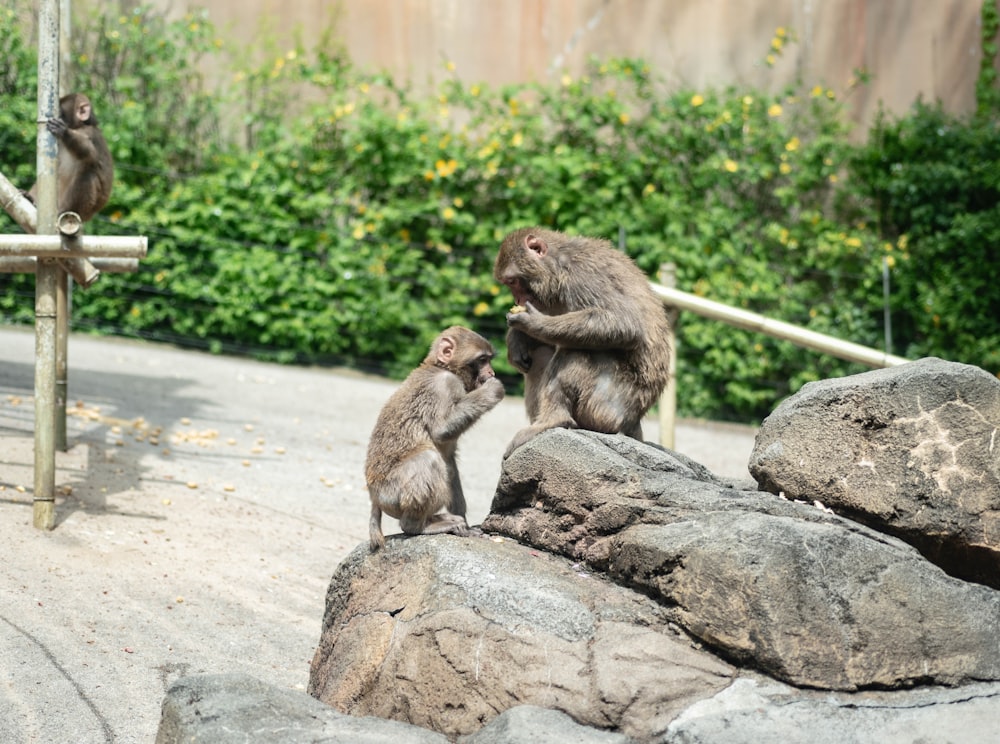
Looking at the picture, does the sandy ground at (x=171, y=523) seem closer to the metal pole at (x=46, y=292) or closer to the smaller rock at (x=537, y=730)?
the metal pole at (x=46, y=292)

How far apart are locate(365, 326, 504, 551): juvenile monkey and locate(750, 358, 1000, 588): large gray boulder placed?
1.54m

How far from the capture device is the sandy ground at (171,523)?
5.70 meters

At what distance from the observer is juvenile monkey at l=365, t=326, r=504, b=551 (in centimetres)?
529

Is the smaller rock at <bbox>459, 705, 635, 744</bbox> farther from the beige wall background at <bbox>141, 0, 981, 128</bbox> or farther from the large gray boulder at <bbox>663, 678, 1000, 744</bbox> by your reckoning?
the beige wall background at <bbox>141, 0, 981, 128</bbox>

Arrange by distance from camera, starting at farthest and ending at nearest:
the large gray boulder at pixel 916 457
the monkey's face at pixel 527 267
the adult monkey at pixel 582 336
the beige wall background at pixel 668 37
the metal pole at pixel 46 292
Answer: the beige wall background at pixel 668 37, the metal pole at pixel 46 292, the monkey's face at pixel 527 267, the adult monkey at pixel 582 336, the large gray boulder at pixel 916 457

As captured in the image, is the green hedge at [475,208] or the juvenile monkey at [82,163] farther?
the green hedge at [475,208]

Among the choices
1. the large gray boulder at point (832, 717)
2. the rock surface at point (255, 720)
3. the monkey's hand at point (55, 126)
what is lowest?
the rock surface at point (255, 720)

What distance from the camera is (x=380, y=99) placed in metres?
14.7

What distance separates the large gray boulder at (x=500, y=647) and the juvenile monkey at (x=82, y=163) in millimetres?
5378

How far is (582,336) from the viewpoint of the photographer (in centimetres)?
566

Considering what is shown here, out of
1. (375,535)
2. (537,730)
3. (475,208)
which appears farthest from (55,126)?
(475,208)

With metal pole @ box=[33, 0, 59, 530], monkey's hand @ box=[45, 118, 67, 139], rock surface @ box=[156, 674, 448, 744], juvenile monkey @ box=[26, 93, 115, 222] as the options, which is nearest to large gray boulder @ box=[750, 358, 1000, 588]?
rock surface @ box=[156, 674, 448, 744]

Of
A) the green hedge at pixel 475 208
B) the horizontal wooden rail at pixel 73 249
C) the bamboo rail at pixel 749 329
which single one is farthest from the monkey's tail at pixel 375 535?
the green hedge at pixel 475 208

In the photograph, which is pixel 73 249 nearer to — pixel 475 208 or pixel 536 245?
pixel 536 245
